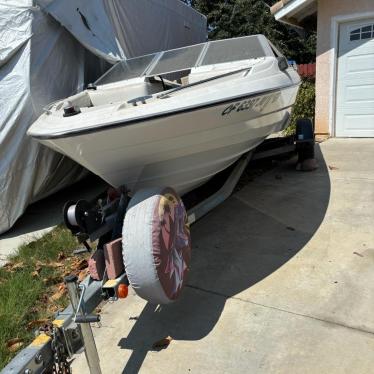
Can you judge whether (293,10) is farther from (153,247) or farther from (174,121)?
(153,247)

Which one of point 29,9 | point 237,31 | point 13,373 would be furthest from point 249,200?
point 237,31

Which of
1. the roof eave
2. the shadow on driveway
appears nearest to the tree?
the roof eave

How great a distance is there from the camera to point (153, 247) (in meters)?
2.41

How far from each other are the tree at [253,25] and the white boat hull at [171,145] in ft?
68.9

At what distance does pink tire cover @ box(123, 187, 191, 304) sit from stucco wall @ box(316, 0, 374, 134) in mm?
6955

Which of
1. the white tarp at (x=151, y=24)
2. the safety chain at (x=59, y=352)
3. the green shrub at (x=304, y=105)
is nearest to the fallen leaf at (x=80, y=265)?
the safety chain at (x=59, y=352)

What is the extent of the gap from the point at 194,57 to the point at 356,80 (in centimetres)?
494

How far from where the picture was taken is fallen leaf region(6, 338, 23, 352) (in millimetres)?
2725

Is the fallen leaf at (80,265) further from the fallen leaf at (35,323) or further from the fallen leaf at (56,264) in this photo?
the fallen leaf at (35,323)

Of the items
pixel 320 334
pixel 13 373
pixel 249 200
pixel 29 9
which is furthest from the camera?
pixel 249 200

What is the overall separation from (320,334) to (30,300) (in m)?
2.20

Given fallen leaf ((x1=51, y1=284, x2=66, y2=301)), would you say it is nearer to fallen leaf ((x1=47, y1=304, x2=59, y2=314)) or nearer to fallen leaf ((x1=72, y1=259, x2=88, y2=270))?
fallen leaf ((x1=47, y1=304, x2=59, y2=314))

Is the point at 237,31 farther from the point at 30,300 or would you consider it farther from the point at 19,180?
the point at 30,300

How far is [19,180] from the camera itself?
480 cm
